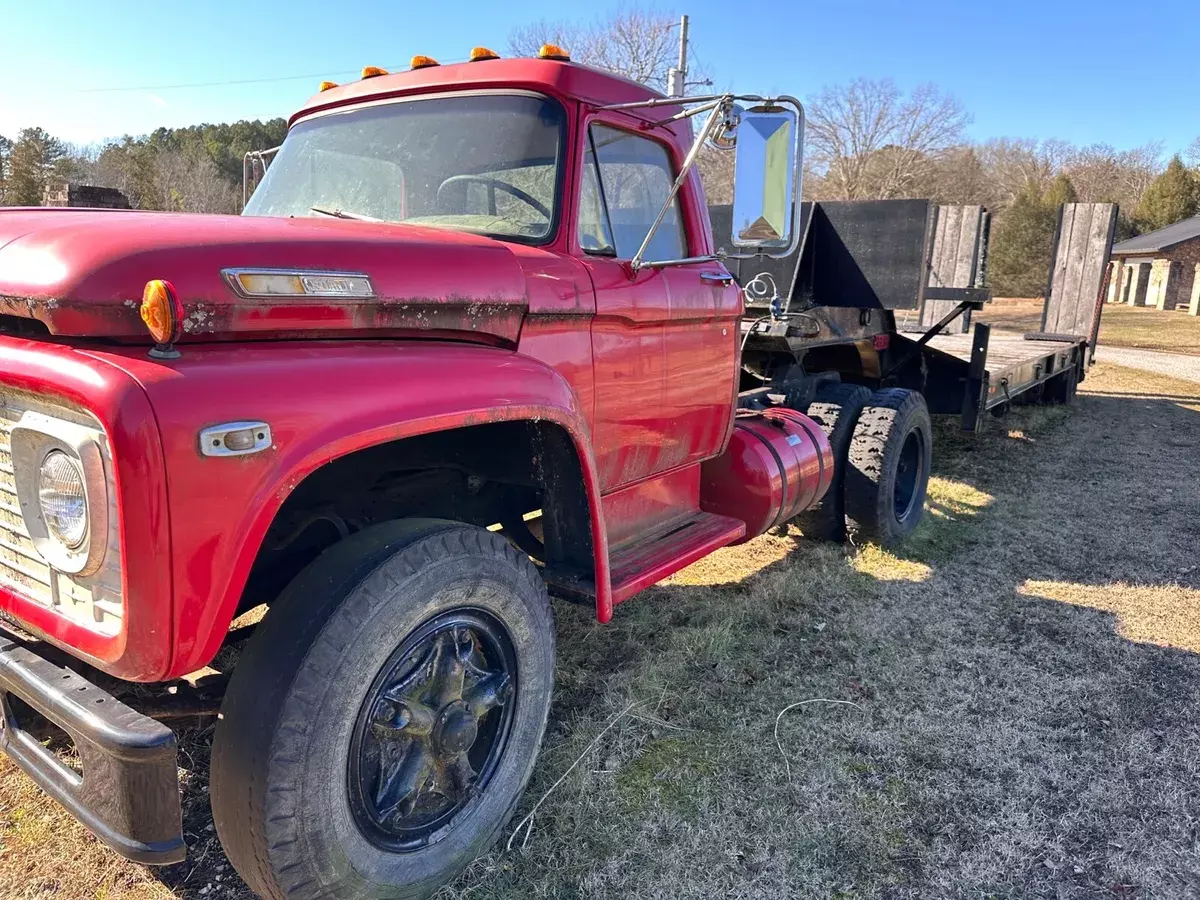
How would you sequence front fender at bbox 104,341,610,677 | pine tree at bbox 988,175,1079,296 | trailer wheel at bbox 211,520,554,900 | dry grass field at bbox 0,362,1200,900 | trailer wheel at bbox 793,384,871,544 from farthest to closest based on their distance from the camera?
1. pine tree at bbox 988,175,1079,296
2. trailer wheel at bbox 793,384,871,544
3. dry grass field at bbox 0,362,1200,900
4. trailer wheel at bbox 211,520,554,900
5. front fender at bbox 104,341,610,677

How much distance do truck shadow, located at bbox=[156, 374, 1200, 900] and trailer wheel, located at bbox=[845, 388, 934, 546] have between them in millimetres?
183

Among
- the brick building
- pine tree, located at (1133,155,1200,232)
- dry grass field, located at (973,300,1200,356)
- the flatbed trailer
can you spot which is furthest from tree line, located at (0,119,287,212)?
pine tree, located at (1133,155,1200,232)

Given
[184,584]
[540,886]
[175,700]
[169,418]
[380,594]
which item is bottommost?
[540,886]

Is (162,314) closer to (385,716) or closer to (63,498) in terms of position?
(63,498)

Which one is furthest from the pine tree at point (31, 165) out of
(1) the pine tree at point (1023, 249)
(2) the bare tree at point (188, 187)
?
(1) the pine tree at point (1023, 249)

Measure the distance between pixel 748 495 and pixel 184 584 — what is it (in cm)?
274

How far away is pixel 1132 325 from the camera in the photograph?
1055 inches

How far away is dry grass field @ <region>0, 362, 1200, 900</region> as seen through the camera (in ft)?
7.86

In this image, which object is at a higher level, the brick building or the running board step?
the brick building

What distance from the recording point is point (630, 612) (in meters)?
4.10

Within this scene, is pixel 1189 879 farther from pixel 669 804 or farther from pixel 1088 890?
pixel 669 804

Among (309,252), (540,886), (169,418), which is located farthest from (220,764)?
(309,252)

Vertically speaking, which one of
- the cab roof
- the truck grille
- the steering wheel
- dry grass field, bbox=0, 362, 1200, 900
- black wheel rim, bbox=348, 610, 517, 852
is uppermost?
the cab roof

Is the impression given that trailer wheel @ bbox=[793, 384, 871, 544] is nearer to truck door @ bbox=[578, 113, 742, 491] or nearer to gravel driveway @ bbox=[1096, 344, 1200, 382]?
truck door @ bbox=[578, 113, 742, 491]
